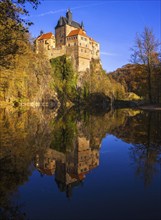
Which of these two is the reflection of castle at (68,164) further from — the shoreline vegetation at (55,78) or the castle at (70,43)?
the castle at (70,43)

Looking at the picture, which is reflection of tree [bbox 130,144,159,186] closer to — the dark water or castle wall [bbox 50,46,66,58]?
the dark water

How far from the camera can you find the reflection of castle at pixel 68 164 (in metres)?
5.09

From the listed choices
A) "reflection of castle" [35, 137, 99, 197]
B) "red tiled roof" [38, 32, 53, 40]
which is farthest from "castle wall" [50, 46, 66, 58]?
"reflection of castle" [35, 137, 99, 197]

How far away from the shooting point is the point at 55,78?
5962cm

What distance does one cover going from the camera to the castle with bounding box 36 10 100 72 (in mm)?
68000

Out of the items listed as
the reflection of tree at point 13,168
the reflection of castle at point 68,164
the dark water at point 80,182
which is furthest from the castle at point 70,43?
the dark water at point 80,182

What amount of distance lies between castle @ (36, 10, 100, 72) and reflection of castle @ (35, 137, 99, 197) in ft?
193

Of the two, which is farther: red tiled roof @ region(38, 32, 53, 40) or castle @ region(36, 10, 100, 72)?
red tiled roof @ region(38, 32, 53, 40)

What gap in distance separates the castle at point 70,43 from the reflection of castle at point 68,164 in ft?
193

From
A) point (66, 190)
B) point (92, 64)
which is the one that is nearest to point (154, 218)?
point (66, 190)

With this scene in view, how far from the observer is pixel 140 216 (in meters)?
3.50

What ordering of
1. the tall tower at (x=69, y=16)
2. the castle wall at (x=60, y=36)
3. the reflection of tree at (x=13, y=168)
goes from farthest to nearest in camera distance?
1. the tall tower at (x=69, y=16)
2. the castle wall at (x=60, y=36)
3. the reflection of tree at (x=13, y=168)

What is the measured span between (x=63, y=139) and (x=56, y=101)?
44.1 metres

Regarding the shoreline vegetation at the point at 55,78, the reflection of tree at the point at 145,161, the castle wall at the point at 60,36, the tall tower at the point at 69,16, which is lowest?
the reflection of tree at the point at 145,161
